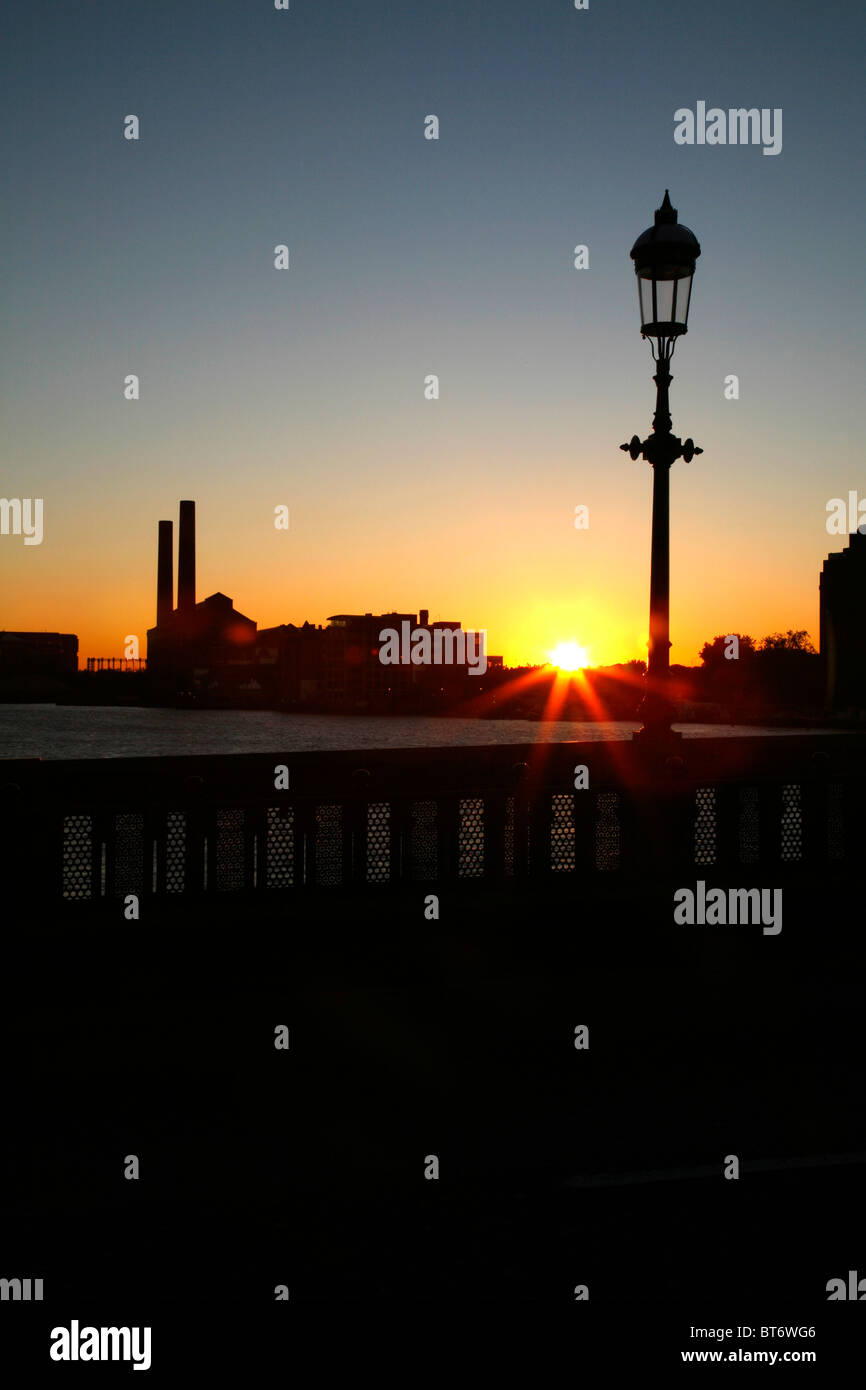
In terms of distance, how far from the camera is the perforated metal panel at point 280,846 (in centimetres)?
820

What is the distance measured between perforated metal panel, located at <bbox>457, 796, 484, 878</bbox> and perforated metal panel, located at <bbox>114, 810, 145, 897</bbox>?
236 cm

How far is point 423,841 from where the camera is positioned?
864 centimetres

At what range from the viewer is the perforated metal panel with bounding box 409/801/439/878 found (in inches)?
338

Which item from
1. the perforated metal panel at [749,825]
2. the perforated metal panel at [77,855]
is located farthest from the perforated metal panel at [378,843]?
the perforated metal panel at [749,825]

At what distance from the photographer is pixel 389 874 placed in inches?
336

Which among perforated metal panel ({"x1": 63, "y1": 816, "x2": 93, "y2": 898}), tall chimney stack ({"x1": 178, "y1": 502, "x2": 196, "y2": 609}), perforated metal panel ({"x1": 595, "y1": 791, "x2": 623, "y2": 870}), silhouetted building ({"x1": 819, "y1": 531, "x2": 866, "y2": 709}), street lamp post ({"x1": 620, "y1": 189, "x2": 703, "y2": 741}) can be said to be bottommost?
perforated metal panel ({"x1": 63, "y1": 816, "x2": 93, "y2": 898})

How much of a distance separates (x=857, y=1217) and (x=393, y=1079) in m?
2.87

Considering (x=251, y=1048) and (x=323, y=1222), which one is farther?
(x=251, y=1048)

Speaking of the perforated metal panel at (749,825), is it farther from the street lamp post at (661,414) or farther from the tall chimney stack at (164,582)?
the tall chimney stack at (164,582)

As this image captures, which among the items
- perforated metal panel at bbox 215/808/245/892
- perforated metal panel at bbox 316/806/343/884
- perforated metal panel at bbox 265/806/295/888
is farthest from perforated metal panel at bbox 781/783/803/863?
perforated metal panel at bbox 215/808/245/892

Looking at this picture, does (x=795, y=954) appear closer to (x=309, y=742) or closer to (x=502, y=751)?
(x=502, y=751)

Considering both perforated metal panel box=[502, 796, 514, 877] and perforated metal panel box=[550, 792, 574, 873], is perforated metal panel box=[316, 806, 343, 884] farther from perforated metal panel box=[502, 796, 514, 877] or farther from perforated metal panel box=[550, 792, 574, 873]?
perforated metal panel box=[550, 792, 574, 873]

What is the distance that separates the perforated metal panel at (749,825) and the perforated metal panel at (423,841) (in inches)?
107
